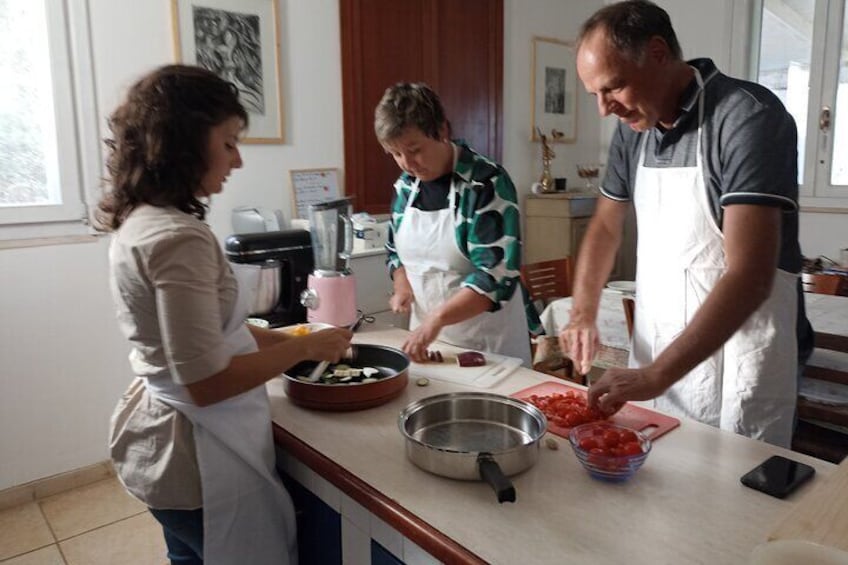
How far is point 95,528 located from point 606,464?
2.33 m

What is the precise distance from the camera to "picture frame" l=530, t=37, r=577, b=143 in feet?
15.3

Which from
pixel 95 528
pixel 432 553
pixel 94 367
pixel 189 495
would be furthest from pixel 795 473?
pixel 94 367

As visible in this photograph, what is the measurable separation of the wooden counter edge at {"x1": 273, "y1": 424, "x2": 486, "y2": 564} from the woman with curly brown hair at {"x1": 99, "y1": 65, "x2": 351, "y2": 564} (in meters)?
0.07

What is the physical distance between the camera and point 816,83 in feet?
13.5

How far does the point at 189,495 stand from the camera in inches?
47.7

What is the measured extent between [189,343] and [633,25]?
1.06 metres

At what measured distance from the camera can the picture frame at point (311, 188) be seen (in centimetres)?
342

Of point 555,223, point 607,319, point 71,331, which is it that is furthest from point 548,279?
point 71,331

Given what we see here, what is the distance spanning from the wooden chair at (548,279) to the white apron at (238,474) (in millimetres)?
2234

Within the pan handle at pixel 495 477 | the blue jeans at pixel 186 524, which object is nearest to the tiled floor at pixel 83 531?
the blue jeans at pixel 186 524

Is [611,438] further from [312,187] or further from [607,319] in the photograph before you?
[312,187]

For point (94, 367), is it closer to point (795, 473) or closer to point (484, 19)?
point (795, 473)

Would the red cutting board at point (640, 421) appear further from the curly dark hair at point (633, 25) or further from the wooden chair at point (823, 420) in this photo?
the wooden chair at point (823, 420)

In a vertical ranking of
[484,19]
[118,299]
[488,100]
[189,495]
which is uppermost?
[484,19]
